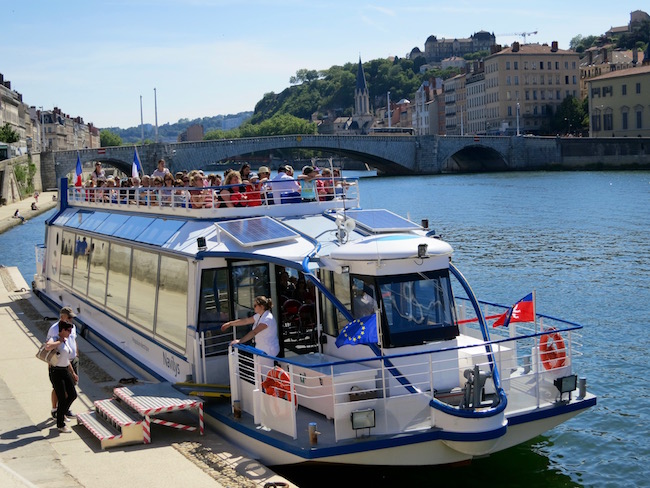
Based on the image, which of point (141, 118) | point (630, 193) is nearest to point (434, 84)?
point (141, 118)

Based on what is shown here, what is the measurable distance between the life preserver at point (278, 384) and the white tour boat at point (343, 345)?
2 cm

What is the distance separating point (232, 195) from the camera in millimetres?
13156

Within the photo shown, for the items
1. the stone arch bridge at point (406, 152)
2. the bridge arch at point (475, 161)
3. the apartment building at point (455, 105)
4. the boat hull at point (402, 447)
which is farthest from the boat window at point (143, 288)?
the apartment building at point (455, 105)

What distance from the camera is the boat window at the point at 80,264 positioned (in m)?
18.4

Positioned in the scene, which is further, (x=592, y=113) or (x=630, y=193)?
(x=592, y=113)

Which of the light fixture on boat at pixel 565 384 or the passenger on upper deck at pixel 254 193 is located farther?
the passenger on upper deck at pixel 254 193

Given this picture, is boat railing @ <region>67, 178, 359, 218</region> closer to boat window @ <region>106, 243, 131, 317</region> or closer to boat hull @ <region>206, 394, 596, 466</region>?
boat window @ <region>106, 243, 131, 317</region>

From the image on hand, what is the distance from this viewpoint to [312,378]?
1010 cm

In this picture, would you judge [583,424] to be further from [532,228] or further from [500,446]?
[532,228]

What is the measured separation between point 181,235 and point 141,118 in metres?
74.8

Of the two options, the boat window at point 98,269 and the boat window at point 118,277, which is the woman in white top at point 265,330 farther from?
the boat window at point 98,269

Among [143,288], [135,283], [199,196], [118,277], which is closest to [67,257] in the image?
[118,277]

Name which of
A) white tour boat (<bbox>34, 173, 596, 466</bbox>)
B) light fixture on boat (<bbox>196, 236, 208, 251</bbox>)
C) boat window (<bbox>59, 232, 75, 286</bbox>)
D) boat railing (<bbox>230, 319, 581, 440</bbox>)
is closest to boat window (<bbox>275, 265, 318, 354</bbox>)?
white tour boat (<bbox>34, 173, 596, 466</bbox>)

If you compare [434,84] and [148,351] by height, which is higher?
[434,84]
